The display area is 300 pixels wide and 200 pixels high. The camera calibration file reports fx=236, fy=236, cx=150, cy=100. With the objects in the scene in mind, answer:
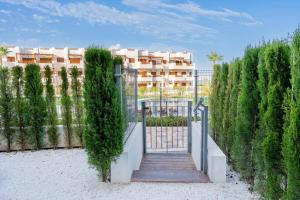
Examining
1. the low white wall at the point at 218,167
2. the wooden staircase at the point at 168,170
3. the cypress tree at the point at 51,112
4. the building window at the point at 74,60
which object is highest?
the building window at the point at 74,60

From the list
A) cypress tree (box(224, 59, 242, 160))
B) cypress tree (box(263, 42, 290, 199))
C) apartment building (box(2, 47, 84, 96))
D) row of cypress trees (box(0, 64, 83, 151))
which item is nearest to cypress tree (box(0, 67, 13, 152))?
row of cypress trees (box(0, 64, 83, 151))

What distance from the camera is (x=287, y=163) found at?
2.16m

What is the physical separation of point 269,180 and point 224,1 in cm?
1342

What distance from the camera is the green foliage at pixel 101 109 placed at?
338 cm

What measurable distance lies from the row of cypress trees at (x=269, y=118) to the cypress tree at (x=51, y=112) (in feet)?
13.7

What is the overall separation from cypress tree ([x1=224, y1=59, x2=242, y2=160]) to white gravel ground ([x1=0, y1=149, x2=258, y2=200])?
711 mm

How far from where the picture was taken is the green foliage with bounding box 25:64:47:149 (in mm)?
5625

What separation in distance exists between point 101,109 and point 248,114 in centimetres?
212

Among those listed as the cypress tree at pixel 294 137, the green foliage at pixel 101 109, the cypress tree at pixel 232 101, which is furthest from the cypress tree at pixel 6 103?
the cypress tree at pixel 294 137

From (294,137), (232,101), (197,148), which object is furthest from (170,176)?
(294,137)

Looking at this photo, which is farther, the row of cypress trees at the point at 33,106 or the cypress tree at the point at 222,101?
the row of cypress trees at the point at 33,106

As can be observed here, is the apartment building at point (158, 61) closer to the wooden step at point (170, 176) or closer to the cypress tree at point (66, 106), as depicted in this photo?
the cypress tree at point (66, 106)

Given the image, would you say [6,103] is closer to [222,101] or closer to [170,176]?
[170,176]

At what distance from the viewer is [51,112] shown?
234 inches
